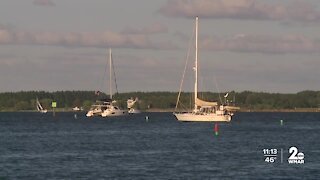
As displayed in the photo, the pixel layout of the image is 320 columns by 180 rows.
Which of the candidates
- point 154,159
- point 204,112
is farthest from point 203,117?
point 154,159

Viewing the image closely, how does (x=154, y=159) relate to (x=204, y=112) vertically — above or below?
below

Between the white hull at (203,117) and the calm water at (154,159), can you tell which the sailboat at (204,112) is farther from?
the calm water at (154,159)

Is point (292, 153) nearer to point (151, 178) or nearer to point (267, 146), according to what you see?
point (267, 146)

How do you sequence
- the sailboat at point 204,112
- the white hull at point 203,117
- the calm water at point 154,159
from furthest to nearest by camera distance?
the white hull at point 203,117 → the sailboat at point 204,112 → the calm water at point 154,159

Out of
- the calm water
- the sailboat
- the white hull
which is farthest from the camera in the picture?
A: the white hull

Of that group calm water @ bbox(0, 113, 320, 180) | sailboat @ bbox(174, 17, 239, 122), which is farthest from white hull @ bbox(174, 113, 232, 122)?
calm water @ bbox(0, 113, 320, 180)

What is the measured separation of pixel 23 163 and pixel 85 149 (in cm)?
1899

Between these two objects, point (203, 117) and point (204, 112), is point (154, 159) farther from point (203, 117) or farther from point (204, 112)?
point (204, 112)

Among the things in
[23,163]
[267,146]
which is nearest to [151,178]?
[23,163]

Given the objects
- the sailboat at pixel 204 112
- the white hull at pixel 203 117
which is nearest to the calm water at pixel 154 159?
the sailboat at pixel 204 112

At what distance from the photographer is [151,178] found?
7231 cm

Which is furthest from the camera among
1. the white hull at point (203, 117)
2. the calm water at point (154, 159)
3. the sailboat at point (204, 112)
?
the white hull at point (203, 117)

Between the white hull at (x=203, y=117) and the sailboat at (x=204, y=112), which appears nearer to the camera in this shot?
the sailboat at (x=204, y=112)

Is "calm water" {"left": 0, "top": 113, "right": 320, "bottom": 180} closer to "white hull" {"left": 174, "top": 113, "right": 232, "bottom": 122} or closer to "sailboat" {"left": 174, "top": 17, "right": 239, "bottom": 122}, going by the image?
"sailboat" {"left": 174, "top": 17, "right": 239, "bottom": 122}
